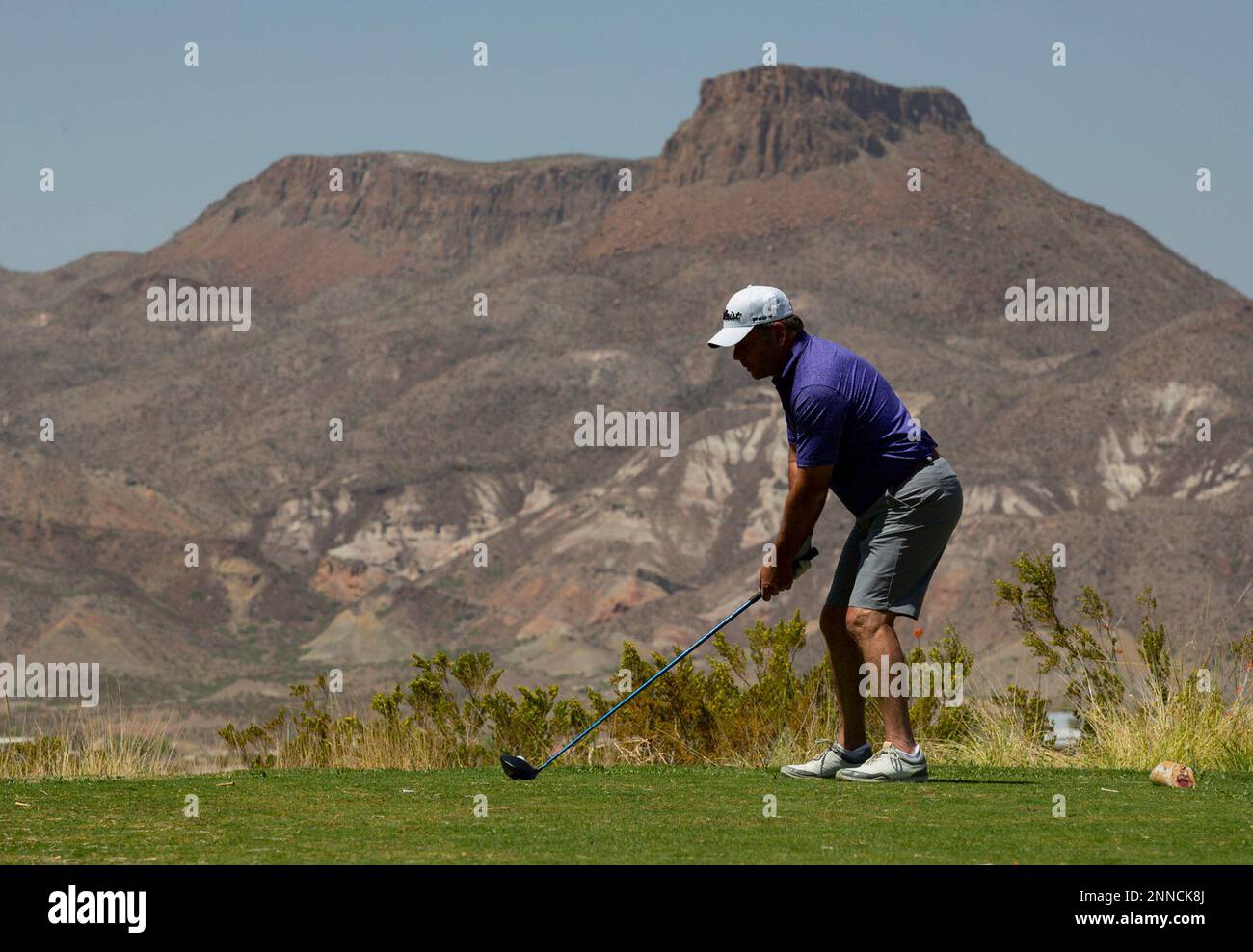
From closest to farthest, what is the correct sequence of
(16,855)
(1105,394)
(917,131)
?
(16,855), (1105,394), (917,131)

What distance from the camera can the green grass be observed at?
5.16 meters

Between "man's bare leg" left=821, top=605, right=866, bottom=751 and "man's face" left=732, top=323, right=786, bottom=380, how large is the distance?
1.04m

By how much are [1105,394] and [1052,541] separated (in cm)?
1694

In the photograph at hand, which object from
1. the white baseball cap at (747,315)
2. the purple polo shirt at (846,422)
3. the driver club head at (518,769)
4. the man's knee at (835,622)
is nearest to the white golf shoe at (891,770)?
the man's knee at (835,622)

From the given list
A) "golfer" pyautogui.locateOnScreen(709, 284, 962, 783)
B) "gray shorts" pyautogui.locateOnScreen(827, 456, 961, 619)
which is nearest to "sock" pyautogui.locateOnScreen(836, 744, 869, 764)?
"golfer" pyautogui.locateOnScreen(709, 284, 962, 783)

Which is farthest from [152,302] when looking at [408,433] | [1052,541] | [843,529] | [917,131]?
[1052,541]

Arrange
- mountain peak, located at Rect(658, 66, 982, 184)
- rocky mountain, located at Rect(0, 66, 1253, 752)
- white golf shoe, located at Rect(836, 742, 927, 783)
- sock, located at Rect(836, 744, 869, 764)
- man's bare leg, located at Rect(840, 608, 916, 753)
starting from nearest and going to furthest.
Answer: man's bare leg, located at Rect(840, 608, 916, 753), white golf shoe, located at Rect(836, 742, 927, 783), sock, located at Rect(836, 744, 869, 764), rocky mountain, located at Rect(0, 66, 1253, 752), mountain peak, located at Rect(658, 66, 982, 184)

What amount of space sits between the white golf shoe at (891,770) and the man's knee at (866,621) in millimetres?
485

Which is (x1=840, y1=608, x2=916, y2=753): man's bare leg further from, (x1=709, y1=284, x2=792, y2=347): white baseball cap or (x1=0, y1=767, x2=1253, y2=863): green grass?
(x1=709, y1=284, x2=792, y2=347): white baseball cap

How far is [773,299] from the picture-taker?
23.4 ft

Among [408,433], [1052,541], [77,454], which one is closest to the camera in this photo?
[1052,541]

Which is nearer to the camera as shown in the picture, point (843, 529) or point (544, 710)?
point (544, 710)

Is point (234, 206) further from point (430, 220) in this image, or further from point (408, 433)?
point (408, 433)

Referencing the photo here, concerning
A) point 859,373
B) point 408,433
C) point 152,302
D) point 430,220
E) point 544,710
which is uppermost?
point 430,220
